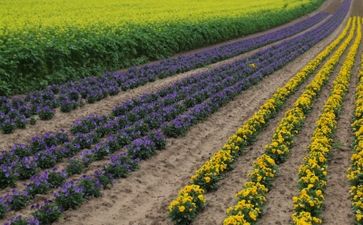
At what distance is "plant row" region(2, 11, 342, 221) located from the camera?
31.5 ft

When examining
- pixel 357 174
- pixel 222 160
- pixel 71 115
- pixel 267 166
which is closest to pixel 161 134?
pixel 222 160

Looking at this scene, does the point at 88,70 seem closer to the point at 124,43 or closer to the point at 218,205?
the point at 124,43

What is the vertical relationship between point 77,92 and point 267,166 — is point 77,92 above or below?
below

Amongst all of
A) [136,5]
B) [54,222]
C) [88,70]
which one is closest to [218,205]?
[54,222]

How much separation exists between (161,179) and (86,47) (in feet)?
33.2

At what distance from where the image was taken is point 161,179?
Answer: 10641 mm

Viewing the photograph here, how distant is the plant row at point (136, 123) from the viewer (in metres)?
9.59

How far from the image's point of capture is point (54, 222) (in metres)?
8.31

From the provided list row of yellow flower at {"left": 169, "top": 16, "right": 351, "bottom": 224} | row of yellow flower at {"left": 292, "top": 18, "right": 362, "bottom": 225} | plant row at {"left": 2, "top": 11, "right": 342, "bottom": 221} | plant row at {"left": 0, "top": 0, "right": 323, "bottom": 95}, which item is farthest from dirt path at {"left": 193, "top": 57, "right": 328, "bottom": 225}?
plant row at {"left": 0, "top": 0, "right": 323, "bottom": 95}

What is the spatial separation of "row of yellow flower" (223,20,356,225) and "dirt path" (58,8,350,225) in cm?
138

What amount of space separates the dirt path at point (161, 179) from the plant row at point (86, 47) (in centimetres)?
593

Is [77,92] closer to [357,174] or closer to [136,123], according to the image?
[136,123]

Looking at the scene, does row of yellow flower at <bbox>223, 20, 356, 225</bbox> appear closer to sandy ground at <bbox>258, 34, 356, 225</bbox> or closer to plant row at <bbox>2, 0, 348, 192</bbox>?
sandy ground at <bbox>258, 34, 356, 225</bbox>

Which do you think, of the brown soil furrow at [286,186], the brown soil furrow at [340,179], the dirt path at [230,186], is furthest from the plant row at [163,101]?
the brown soil furrow at [340,179]
